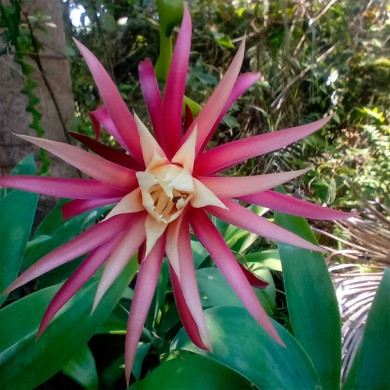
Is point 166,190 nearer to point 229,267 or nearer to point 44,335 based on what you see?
point 229,267

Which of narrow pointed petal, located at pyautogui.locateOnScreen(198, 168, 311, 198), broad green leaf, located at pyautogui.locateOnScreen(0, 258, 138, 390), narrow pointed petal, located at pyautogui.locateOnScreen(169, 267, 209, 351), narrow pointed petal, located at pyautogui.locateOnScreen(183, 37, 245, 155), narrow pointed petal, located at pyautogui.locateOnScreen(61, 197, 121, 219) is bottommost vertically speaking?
broad green leaf, located at pyautogui.locateOnScreen(0, 258, 138, 390)

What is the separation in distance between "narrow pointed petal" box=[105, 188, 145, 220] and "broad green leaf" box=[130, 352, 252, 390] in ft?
0.74

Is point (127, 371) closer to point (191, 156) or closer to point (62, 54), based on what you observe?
point (191, 156)

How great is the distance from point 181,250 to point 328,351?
272 millimetres

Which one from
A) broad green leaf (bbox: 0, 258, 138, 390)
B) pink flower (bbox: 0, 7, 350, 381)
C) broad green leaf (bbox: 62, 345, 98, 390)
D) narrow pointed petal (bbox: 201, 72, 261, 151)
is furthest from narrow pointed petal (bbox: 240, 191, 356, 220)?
broad green leaf (bbox: 62, 345, 98, 390)

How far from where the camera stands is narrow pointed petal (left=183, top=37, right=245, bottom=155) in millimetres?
400

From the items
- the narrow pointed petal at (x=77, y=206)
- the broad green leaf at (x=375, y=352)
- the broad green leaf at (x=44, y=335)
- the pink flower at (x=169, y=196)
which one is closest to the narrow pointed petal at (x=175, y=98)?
the pink flower at (x=169, y=196)

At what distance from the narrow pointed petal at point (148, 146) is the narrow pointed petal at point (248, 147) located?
0.04m

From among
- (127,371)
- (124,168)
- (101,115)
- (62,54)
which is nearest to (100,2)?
(62,54)

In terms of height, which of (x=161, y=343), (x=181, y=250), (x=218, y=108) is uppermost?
(x=218, y=108)

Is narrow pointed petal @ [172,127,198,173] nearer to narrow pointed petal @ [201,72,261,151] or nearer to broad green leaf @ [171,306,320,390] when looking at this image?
narrow pointed petal @ [201,72,261,151]

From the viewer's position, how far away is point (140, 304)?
0.41 m

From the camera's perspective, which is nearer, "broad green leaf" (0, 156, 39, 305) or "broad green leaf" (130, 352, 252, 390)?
"broad green leaf" (130, 352, 252, 390)

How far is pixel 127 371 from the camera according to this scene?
40 cm
